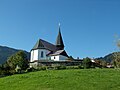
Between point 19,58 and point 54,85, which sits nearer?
point 54,85

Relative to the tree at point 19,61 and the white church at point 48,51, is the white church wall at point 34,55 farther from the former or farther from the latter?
the tree at point 19,61

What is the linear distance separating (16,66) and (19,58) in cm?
349

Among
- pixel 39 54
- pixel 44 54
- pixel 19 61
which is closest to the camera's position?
pixel 19 61

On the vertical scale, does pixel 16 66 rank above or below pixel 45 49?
below

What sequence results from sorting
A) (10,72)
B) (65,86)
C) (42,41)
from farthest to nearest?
1. (42,41)
2. (10,72)
3. (65,86)

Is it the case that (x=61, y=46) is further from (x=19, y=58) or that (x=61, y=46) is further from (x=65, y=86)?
(x=65, y=86)

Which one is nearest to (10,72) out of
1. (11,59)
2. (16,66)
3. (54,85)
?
(16,66)

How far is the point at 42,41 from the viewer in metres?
91.4

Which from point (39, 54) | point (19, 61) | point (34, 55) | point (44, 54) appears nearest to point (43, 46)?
point (44, 54)

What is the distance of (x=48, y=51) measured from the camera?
89.4 meters

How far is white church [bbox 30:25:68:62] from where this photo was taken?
85.3 metres

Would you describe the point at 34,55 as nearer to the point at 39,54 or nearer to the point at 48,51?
the point at 39,54

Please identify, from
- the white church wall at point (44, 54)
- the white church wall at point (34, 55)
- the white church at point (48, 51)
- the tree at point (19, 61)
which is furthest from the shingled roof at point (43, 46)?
the tree at point (19, 61)

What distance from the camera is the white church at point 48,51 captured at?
85.3 m
